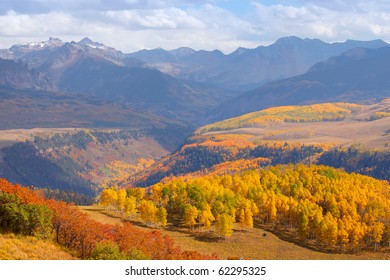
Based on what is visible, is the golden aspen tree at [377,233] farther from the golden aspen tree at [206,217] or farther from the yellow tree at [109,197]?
the yellow tree at [109,197]

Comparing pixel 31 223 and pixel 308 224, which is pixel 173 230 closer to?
pixel 308 224

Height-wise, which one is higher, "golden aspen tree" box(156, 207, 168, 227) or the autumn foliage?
the autumn foliage

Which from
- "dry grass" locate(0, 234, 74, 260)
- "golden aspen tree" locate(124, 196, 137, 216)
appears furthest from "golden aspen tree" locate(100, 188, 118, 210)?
"dry grass" locate(0, 234, 74, 260)

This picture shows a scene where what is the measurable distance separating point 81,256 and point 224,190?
107 m

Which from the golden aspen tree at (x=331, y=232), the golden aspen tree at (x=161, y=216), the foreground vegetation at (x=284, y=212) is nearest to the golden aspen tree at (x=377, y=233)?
the foreground vegetation at (x=284, y=212)

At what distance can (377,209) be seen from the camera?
581ft

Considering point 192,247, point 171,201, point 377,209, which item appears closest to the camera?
point 192,247

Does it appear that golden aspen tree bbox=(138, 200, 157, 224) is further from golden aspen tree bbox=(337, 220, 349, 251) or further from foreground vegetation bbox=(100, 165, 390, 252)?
golden aspen tree bbox=(337, 220, 349, 251)

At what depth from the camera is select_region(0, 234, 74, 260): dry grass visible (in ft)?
271

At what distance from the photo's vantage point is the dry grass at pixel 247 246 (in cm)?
14624

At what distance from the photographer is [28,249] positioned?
290 feet

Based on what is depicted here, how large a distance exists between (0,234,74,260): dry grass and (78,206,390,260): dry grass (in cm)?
5425

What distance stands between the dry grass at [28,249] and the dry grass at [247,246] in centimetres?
5425

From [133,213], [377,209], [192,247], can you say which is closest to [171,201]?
[133,213]
